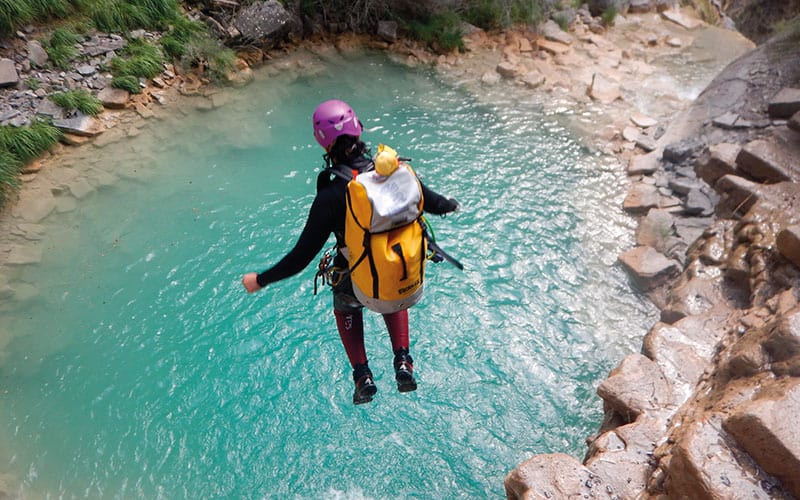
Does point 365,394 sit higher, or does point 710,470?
point 710,470

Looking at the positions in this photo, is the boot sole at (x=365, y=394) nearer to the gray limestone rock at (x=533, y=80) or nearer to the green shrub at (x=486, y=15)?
the gray limestone rock at (x=533, y=80)

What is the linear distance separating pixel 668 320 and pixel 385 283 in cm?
331

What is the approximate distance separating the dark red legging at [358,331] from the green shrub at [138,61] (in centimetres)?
656

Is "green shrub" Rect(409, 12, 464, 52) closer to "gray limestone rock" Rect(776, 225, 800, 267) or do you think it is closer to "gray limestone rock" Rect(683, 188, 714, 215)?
"gray limestone rock" Rect(683, 188, 714, 215)

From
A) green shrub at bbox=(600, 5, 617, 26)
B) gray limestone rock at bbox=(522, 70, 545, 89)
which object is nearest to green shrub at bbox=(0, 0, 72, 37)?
gray limestone rock at bbox=(522, 70, 545, 89)

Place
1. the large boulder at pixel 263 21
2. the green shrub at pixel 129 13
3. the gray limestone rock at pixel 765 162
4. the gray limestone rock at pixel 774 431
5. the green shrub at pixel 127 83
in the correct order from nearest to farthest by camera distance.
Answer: the gray limestone rock at pixel 774 431 → the gray limestone rock at pixel 765 162 → the green shrub at pixel 127 83 → the green shrub at pixel 129 13 → the large boulder at pixel 263 21

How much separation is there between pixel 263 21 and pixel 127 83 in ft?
8.47

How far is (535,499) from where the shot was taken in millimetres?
2867

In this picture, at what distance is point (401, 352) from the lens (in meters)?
2.97

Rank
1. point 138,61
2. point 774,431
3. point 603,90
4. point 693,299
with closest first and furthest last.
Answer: point 774,431
point 693,299
point 138,61
point 603,90

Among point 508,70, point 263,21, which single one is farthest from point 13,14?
point 508,70

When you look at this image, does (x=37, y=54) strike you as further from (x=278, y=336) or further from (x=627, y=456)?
(x=627, y=456)

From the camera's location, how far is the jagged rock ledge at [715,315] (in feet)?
7.86

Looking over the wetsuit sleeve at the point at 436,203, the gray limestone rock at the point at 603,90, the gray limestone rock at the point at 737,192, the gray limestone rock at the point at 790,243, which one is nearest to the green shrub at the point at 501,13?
the gray limestone rock at the point at 603,90
